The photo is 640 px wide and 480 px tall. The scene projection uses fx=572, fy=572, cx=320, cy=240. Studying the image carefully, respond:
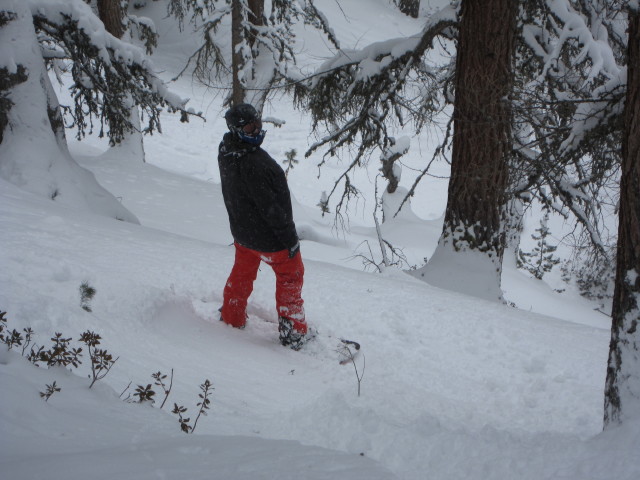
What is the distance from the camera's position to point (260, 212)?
148 inches

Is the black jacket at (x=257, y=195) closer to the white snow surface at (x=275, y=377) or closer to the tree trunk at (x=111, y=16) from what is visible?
the white snow surface at (x=275, y=377)

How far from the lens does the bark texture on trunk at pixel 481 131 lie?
18.3ft

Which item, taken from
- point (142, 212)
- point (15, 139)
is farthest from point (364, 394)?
point (142, 212)

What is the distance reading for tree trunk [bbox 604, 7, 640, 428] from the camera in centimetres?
236

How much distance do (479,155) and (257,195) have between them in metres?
2.92

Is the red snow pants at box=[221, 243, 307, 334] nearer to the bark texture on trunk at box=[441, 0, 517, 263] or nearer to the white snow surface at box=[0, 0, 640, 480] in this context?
the white snow surface at box=[0, 0, 640, 480]

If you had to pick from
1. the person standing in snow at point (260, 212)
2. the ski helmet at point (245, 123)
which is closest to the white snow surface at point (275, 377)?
the person standing in snow at point (260, 212)

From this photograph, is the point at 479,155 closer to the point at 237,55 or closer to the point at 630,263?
the point at 630,263

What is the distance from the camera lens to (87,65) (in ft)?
24.6

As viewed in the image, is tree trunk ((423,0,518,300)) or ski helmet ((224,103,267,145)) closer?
ski helmet ((224,103,267,145))

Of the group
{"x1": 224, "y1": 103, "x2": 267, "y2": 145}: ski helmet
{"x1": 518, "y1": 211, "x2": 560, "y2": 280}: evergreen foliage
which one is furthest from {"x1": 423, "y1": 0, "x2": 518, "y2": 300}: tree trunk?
{"x1": 518, "y1": 211, "x2": 560, "y2": 280}: evergreen foliage

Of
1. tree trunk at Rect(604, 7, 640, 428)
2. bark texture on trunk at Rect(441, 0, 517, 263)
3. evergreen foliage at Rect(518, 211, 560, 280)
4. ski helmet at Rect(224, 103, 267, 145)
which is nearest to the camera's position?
tree trunk at Rect(604, 7, 640, 428)

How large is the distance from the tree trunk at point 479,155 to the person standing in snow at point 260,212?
2351 millimetres

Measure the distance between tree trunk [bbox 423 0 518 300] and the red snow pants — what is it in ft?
7.68
